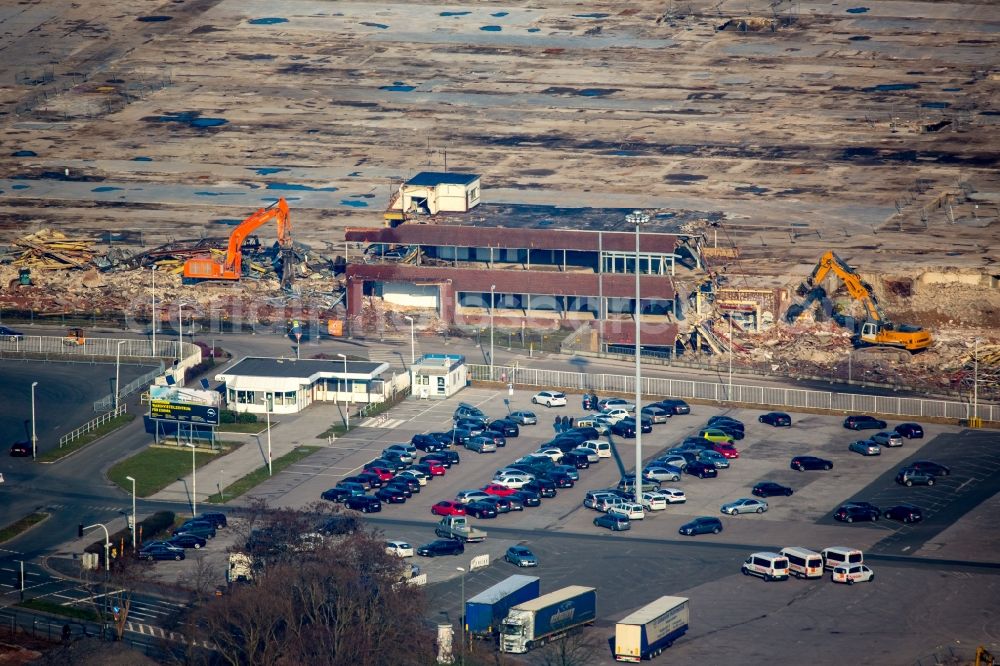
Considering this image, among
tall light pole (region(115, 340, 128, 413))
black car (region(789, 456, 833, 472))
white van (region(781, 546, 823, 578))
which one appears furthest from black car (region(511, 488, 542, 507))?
tall light pole (region(115, 340, 128, 413))

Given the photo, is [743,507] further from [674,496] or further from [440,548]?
[440,548]

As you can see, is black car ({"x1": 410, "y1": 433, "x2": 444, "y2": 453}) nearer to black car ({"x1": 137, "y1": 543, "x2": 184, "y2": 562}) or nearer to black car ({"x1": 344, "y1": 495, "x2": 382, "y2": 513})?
black car ({"x1": 344, "y1": 495, "x2": 382, "y2": 513})

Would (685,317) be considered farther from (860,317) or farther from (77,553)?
(77,553)

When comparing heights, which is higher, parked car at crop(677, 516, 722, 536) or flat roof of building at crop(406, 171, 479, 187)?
flat roof of building at crop(406, 171, 479, 187)

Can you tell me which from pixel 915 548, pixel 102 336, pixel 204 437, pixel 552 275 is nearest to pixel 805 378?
pixel 552 275

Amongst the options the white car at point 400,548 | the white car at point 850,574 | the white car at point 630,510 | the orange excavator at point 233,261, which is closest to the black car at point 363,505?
the white car at point 400,548

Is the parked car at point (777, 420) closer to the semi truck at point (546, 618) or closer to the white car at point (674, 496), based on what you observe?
the white car at point (674, 496)
